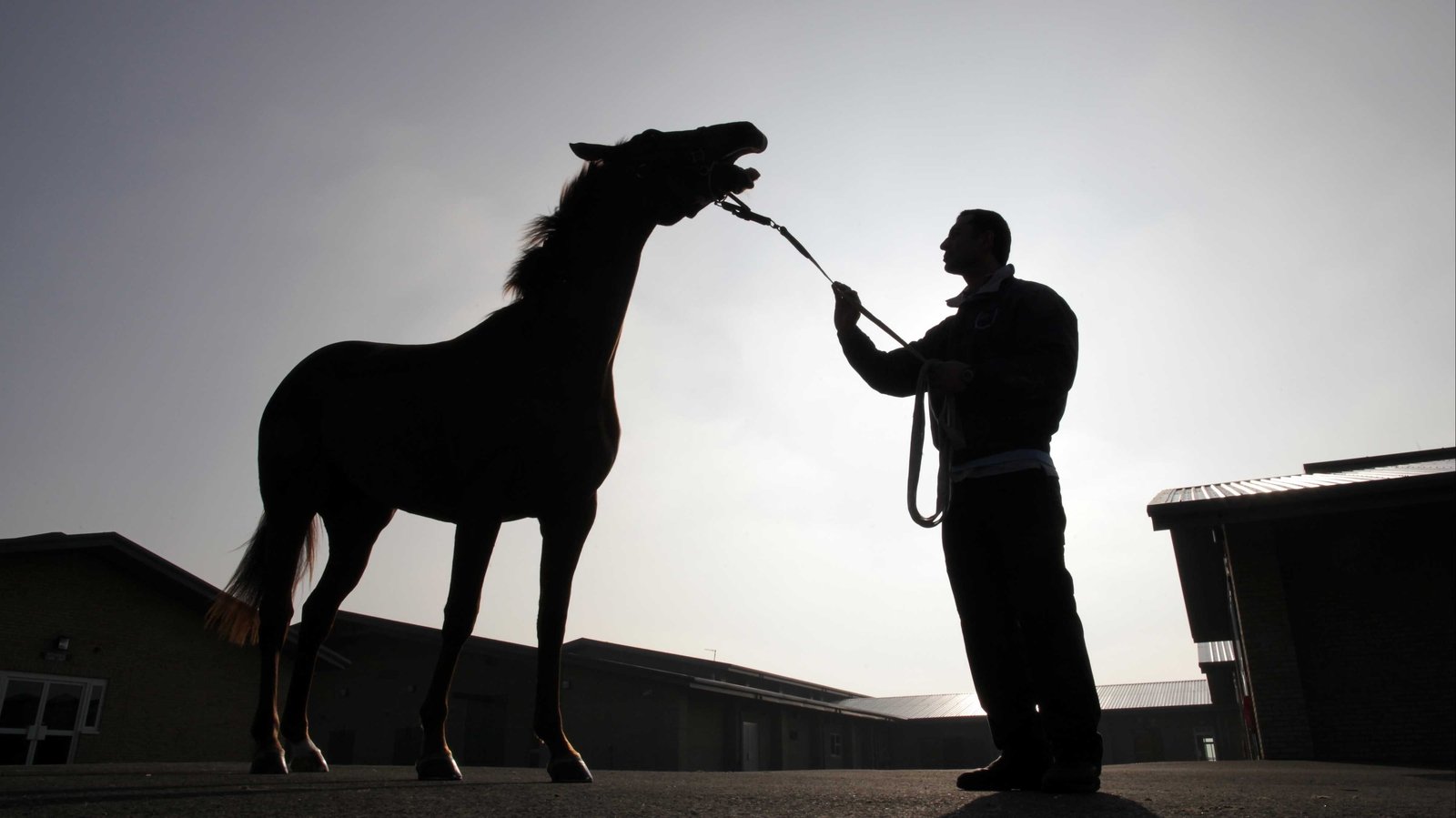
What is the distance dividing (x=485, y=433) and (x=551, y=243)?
0.99 meters

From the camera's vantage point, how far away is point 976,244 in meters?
3.08

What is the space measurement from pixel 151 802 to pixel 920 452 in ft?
7.44

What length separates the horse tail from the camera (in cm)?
409

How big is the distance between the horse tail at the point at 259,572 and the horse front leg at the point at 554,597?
1.49 metres

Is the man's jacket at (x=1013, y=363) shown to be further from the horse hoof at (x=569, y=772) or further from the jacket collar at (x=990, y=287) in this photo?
the horse hoof at (x=569, y=772)

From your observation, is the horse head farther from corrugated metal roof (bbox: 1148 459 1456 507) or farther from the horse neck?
corrugated metal roof (bbox: 1148 459 1456 507)

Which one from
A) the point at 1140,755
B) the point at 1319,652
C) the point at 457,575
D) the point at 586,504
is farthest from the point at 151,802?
the point at 1140,755

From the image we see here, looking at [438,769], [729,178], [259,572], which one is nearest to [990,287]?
[729,178]

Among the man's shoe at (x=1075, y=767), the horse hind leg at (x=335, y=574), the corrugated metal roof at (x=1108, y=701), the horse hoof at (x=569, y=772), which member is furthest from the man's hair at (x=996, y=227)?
the corrugated metal roof at (x=1108, y=701)

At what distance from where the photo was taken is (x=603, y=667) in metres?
21.7

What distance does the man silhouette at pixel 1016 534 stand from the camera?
2430 mm

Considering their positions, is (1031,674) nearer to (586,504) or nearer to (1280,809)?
(1280,809)

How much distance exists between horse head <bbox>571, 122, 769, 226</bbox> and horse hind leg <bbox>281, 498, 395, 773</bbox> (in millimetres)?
2092

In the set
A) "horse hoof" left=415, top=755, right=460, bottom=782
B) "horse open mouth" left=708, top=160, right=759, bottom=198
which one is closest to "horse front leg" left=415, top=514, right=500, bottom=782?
"horse hoof" left=415, top=755, right=460, bottom=782
